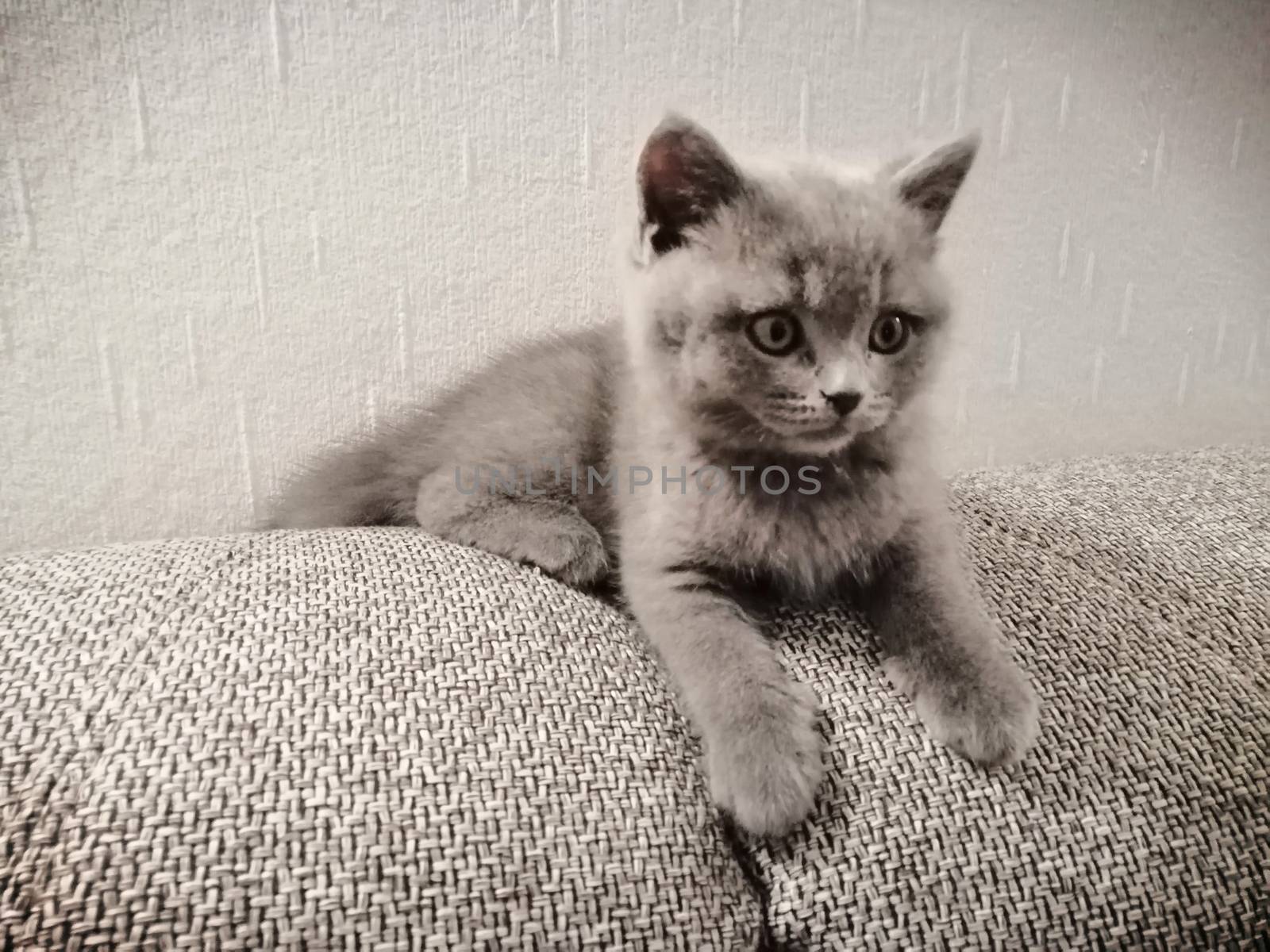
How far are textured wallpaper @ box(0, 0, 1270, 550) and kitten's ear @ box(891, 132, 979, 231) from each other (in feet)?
1.09

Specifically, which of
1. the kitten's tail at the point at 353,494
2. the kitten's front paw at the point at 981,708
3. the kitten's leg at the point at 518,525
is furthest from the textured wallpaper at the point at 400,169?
the kitten's front paw at the point at 981,708

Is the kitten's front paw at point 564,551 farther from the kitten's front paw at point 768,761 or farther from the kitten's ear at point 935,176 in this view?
the kitten's ear at point 935,176

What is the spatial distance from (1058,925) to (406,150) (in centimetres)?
114

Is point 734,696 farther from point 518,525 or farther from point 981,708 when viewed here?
point 518,525

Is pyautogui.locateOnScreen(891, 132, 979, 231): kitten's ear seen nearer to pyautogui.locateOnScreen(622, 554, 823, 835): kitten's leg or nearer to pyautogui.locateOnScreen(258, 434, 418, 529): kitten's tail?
pyautogui.locateOnScreen(622, 554, 823, 835): kitten's leg

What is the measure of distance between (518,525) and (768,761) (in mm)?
407

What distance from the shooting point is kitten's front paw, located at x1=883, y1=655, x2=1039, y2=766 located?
62cm

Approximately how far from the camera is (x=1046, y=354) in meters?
1.45

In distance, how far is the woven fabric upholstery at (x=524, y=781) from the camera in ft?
→ 1.59

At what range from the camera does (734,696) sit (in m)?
0.66

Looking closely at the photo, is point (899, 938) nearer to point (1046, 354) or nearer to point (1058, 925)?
point (1058, 925)

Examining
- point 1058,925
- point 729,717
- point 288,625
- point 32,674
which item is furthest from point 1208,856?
point 32,674

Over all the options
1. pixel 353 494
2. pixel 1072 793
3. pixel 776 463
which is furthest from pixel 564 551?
pixel 1072 793

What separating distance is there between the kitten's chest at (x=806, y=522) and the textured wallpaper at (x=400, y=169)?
0.42m
